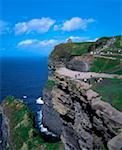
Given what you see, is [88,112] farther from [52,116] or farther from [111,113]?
[52,116]

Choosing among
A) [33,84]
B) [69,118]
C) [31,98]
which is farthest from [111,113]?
[33,84]

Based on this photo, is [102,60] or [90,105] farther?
[102,60]

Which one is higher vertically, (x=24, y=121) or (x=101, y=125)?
(x=101, y=125)

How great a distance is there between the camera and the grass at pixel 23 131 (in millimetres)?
74850

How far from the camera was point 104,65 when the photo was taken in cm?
6756

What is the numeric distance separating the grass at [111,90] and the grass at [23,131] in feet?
80.4

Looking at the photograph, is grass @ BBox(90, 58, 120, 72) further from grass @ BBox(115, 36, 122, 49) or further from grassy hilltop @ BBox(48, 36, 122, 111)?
grass @ BBox(115, 36, 122, 49)

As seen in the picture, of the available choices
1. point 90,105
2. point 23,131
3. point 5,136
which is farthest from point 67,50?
point 90,105

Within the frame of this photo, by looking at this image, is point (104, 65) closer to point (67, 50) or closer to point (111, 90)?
point (111, 90)

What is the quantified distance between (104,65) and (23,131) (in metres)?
26.6

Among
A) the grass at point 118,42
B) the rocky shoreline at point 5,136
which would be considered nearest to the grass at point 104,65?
the grass at point 118,42

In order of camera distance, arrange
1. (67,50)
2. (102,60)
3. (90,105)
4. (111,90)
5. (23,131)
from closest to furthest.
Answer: (90,105), (111,90), (102,60), (23,131), (67,50)

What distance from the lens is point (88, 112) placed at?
1615 inches

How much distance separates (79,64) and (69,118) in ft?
68.8
